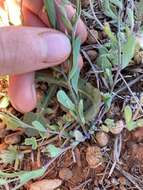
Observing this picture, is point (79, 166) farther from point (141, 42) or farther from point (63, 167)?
point (141, 42)

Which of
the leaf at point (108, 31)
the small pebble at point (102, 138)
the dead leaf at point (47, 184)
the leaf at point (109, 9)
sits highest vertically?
the leaf at point (109, 9)

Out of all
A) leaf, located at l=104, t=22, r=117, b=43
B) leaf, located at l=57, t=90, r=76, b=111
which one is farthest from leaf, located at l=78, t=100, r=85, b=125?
leaf, located at l=104, t=22, r=117, b=43

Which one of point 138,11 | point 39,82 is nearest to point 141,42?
point 138,11

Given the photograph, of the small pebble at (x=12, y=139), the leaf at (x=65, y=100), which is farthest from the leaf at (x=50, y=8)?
the small pebble at (x=12, y=139)

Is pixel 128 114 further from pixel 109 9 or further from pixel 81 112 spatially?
pixel 109 9

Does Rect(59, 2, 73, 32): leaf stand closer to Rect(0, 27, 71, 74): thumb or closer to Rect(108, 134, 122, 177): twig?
Rect(0, 27, 71, 74): thumb

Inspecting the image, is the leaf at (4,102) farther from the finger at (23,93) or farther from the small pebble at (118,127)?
the small pebble at (118,127)
